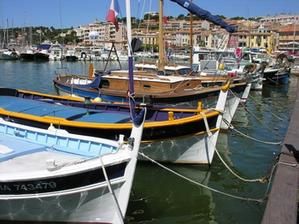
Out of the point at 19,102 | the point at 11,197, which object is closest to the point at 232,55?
the point at 19,102

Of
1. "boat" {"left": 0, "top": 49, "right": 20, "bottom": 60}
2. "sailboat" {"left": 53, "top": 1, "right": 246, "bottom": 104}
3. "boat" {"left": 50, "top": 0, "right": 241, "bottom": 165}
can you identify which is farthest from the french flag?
"boat" {"left": 0, "top": 49, "right": 20, "bottom": 60}

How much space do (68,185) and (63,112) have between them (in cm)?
569

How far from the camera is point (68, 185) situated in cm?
656

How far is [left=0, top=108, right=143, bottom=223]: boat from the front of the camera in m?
6.46

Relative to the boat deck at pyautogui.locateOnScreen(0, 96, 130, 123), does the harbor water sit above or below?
below

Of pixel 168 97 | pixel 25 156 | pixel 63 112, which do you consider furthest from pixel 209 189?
pixel 168 97

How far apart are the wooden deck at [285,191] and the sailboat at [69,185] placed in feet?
7.57

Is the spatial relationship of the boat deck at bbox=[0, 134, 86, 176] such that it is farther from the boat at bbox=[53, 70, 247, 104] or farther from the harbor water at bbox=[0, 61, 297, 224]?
the boat at bbox=[53, 70, 247, 104]

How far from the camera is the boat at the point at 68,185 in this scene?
6.46 metres

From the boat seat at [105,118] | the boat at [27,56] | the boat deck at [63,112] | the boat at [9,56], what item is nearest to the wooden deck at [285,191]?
the boat seat at [105,118]

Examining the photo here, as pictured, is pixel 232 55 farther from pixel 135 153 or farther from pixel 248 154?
pixel 135 153

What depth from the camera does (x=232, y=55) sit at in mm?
42719

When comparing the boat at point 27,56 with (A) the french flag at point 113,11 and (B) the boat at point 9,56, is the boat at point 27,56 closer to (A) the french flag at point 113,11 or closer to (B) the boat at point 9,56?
(B) the boat at point 9,56

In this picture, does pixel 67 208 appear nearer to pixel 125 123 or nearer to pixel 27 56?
pixel 125 123
